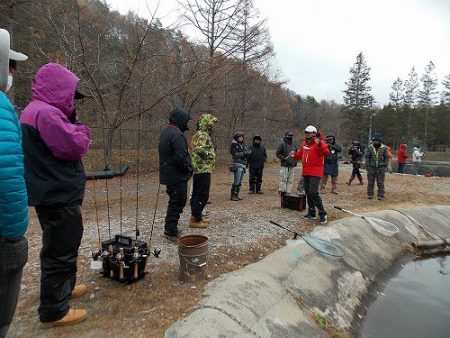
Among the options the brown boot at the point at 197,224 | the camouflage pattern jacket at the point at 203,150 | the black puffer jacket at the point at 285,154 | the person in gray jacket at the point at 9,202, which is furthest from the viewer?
the black puffer jacket at the point at 285,154

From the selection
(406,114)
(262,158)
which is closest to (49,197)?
(262,158)

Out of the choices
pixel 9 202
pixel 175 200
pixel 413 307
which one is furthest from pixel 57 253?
pixel 413 307

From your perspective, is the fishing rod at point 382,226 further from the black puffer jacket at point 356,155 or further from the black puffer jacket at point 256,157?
the black puffer jacket at point 356,155

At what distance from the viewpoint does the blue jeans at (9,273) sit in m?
2.10

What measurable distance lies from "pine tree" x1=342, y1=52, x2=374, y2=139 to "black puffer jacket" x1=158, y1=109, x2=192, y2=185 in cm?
4991

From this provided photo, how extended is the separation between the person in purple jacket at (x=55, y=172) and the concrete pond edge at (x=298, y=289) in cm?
117

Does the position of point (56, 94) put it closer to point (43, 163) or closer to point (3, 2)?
point (43, 163)

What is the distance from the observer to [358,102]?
5409 centimetres

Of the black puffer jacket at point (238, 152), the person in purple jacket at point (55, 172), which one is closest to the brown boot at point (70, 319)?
the person in purple jacket at point (55, 172)

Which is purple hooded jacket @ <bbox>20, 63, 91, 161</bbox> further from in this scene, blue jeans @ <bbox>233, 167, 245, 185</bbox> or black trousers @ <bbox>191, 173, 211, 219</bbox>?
blue jeans @ <bbox>233, 167, 245, 185</bbox>

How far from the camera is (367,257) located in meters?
7.18

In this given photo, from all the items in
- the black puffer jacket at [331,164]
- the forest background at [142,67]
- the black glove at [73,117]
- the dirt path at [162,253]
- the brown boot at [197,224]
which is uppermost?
the forest background at [142,67]

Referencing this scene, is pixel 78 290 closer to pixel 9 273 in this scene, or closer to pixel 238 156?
pixel 9 273

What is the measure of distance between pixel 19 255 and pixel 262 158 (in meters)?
9.06
